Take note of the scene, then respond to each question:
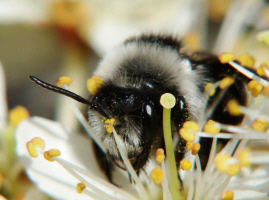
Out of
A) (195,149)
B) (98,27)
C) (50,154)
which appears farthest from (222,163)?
(98,27)

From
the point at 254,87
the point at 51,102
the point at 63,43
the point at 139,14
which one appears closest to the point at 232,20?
the point at 139,14

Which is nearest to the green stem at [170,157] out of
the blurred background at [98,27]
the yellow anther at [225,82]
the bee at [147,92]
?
the bee at [147,92]

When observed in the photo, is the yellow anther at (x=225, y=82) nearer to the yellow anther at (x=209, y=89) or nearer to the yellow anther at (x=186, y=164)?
the yellow anther at (x=209, y=89)

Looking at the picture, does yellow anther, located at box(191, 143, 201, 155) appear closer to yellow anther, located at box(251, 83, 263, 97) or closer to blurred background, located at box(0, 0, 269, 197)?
yellow anther, located at box(251, 83, 263, 97)

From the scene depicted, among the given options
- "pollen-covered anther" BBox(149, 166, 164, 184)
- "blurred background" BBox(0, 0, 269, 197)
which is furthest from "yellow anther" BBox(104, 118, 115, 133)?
"blurred background" BBox(0, 0, 269, 197)

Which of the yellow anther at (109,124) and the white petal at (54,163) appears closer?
the yellow anther at (109,124)

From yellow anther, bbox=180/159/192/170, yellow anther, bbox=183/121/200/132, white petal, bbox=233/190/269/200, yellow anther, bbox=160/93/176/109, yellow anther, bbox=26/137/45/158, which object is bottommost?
yellow anther, bbox=26/137/45/158

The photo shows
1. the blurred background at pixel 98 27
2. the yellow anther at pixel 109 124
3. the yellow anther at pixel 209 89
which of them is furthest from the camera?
the blurred background at pixel 98 27

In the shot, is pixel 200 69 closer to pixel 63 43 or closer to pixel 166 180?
pixel 166 180
